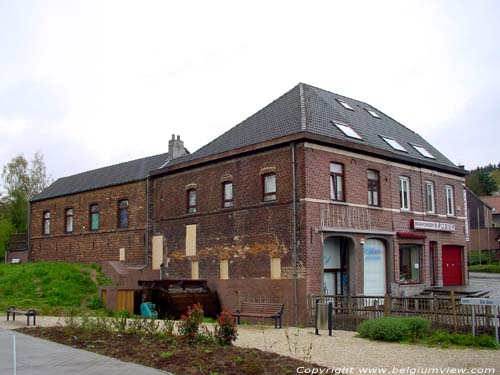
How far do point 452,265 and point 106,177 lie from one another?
2018cm

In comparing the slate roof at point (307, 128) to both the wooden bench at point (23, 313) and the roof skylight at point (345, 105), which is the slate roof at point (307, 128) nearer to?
the roof skylight at point (345, 105)

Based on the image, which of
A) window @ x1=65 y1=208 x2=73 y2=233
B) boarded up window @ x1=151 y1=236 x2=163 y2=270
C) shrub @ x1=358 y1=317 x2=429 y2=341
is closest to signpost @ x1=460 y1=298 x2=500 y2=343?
shrub @ x1=358 y1=317 x2=429 y2=341

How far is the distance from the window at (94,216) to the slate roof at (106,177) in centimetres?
113

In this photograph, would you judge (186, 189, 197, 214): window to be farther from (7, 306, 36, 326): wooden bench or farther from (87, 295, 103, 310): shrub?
(7, 306, 36, 326): wooden bench

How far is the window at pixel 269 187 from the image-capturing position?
2286 centimetres

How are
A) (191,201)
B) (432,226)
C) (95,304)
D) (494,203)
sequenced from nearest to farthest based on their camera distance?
(95,304), (432,226), (191,201), (494,203)

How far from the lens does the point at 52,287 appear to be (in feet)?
89.0

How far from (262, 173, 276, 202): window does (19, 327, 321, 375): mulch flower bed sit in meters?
10.4

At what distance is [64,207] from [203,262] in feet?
48.2

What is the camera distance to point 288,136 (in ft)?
71.6

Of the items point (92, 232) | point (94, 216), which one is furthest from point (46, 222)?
point (92, 232)

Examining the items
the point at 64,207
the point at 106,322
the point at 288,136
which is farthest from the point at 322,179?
the point at 64,207

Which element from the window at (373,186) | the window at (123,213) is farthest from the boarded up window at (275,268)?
the window at (123,213)

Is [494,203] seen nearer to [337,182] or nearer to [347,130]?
[347,130]
